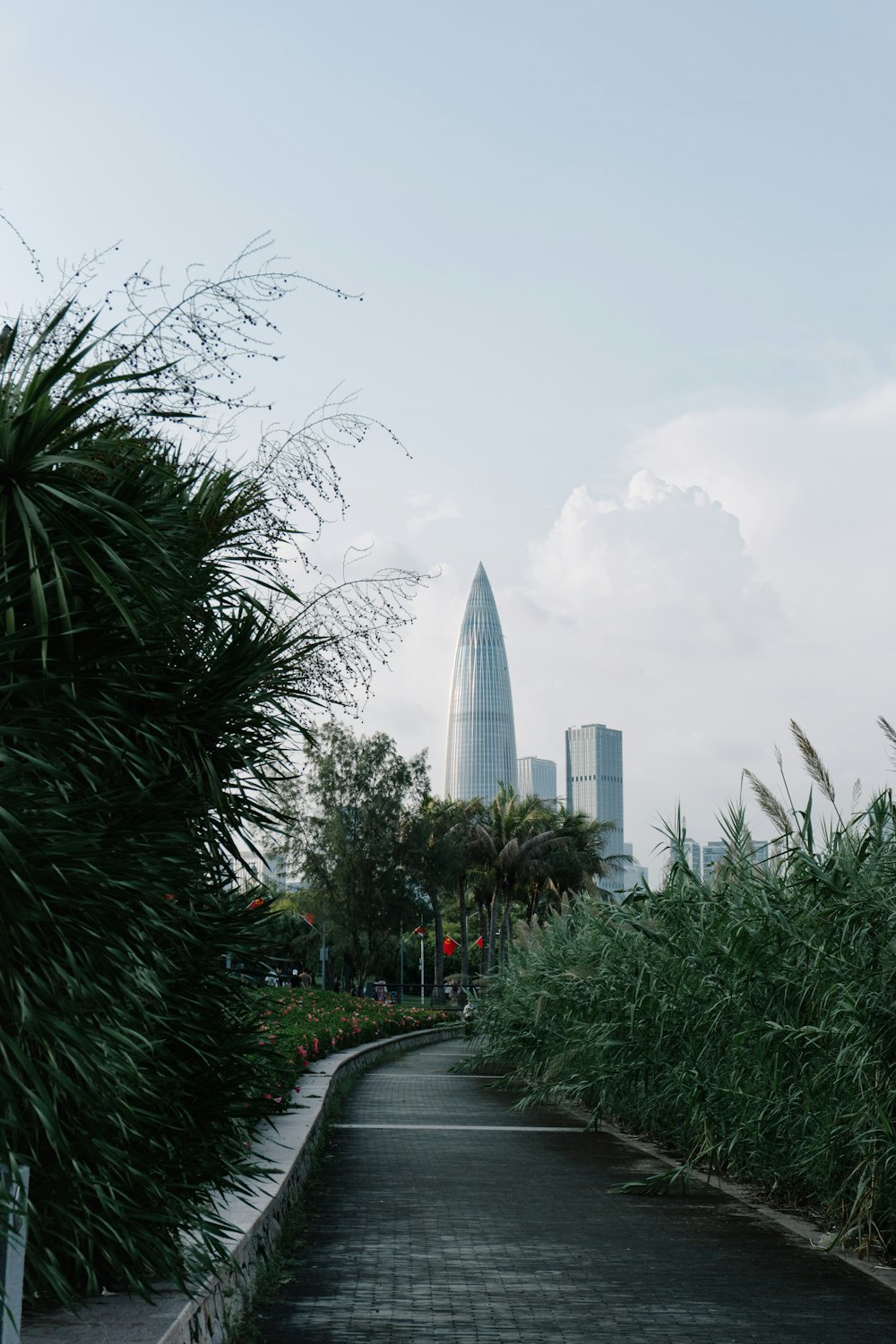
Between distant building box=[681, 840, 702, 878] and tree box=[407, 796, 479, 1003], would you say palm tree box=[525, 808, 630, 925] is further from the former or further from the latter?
distant building box=[681, 840, 702, 878]

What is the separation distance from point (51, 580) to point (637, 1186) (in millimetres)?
7044

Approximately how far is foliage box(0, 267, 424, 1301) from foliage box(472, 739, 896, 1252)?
119 inches

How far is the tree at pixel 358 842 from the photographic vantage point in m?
56.2

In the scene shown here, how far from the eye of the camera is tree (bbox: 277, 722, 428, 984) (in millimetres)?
56250

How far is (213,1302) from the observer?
17.1ft

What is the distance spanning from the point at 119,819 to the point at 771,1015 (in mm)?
4970

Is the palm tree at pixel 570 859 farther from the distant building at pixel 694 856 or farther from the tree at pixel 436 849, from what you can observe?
the distant building at pixel 694 856

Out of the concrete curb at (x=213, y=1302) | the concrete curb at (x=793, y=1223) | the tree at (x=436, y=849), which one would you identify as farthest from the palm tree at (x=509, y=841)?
the concrete curb at (x=213, y=1302)

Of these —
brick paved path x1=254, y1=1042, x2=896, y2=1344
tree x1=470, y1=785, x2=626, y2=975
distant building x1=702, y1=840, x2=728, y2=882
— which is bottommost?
brick paved path x1=254, y1=1042, x2=896, y2=1344

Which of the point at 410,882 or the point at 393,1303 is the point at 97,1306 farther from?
the point at 410,882

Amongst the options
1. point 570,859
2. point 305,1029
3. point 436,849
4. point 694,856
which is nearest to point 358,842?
point 436,849

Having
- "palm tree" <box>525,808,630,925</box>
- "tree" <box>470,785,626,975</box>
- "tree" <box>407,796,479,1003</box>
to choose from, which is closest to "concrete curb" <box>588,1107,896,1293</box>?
"tree" <box>470,785,626,975</box>

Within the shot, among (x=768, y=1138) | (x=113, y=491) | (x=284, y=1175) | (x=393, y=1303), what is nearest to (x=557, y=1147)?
(x=768, y=1138)

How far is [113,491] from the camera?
515 centimetres
